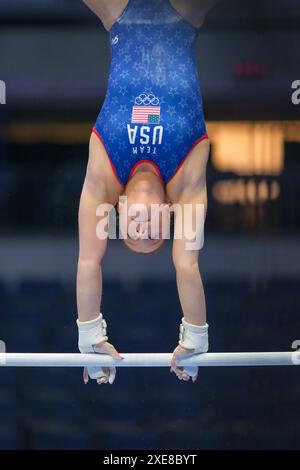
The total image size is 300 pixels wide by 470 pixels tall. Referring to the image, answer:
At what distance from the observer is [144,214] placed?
1932 millimetres

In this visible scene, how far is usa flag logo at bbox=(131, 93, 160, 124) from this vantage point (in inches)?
77.3

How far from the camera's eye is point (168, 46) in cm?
197

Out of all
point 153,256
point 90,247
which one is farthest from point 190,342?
point 153,256

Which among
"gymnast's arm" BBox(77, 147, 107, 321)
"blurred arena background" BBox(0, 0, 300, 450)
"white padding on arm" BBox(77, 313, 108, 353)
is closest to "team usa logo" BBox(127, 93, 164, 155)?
"gymnast's arm" BBox(77, 147, 107, 321)

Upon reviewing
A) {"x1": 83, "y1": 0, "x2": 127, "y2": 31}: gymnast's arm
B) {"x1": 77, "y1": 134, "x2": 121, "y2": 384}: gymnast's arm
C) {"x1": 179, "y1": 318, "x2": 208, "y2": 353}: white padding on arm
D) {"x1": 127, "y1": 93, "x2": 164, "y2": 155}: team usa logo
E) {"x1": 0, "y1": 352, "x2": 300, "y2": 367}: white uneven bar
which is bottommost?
{"x1": 0, "y1": 352, "x2": 300, "y2": 367}: white uneven bar

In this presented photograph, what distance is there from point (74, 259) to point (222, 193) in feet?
1.98

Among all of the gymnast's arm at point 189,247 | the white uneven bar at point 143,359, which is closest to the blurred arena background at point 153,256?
the white uneven bar at point 143,359

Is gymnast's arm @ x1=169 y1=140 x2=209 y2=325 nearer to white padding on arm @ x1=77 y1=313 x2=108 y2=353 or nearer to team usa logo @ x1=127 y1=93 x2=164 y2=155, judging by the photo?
team usa logo @ x1=127 y1=93 x2=164 y2=155

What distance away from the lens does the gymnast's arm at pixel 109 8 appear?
6.52 ft

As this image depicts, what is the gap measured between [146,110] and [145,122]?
26 millimetres

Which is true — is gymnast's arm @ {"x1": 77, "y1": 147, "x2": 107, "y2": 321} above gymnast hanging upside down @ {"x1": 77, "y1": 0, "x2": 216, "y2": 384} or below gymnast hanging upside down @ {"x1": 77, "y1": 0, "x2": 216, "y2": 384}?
below

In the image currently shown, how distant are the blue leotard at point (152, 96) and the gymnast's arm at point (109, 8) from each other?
0.02m

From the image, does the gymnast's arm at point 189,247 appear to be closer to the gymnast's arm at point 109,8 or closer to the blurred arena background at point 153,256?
the gymnast's arm at point 109,8

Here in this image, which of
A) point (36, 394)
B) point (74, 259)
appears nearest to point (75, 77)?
point (74, 259)
